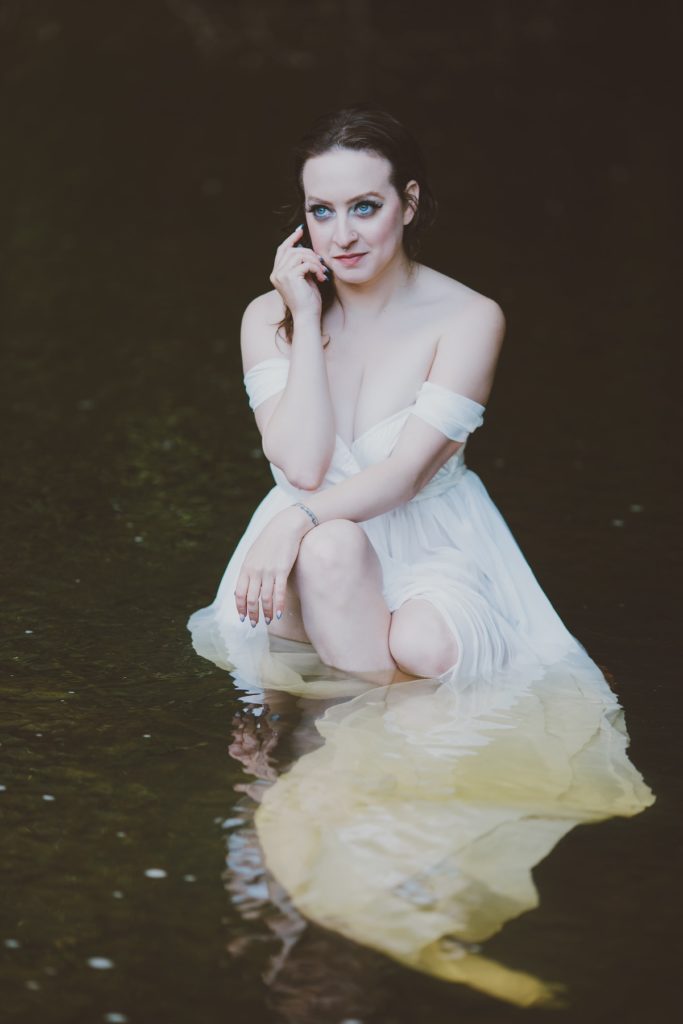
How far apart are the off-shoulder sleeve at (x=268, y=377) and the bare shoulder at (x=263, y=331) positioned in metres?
0.02

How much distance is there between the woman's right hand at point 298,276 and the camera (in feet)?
12.3

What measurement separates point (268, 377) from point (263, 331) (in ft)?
0.42

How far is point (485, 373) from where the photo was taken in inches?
148

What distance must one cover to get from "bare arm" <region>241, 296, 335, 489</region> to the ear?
13.3 inches

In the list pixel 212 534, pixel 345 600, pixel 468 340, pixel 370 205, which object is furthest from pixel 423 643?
pixel 212 534

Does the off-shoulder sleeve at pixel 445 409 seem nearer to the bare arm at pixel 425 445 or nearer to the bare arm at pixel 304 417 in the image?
the bare arm at pixel 425 445

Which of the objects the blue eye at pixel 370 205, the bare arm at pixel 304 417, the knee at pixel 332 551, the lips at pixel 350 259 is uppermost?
the blue eye at pixel 370 205

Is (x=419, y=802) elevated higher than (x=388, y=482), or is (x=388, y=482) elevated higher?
(x=388, y=482)

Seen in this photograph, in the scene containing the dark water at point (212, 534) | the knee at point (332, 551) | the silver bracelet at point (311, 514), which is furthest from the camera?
the silver bracelet at point (311, 514)

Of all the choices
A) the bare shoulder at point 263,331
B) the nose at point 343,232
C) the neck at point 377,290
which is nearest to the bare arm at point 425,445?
the neck at point 377,290

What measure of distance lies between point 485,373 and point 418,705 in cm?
82

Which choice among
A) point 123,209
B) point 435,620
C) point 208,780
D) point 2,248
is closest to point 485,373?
point 435,620

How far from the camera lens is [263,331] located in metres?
3.93

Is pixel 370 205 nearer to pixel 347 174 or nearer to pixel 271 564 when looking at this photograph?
pixel 347 174
